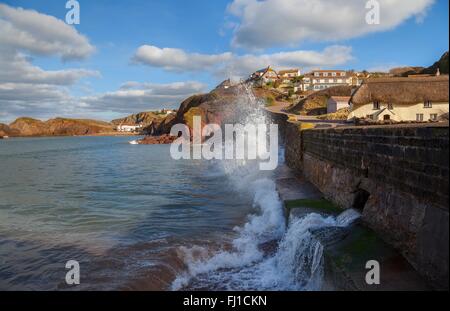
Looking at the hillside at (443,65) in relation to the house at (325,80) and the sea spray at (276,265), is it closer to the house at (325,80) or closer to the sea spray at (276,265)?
the sea spray at (276,265)

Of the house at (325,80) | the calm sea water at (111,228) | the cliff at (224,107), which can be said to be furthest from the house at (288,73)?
the calm sea water at (111,228)

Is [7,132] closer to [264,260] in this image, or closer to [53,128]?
[53,128]

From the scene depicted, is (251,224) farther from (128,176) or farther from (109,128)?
(109,128)

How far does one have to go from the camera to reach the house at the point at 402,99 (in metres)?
27.0

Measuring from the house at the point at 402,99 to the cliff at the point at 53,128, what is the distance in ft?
570

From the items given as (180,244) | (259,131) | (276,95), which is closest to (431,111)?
(259,131)

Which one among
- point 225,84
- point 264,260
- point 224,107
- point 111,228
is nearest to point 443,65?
point 264,260

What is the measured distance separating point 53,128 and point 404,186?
209092mm

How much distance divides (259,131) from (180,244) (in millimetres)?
27589

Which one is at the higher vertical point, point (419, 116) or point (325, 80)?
point (325, 80)

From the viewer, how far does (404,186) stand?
17.3 ft

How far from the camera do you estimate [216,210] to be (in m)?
12.7

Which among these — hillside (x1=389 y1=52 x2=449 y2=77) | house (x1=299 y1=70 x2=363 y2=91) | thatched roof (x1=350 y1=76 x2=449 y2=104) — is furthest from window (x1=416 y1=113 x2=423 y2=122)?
house (x1=299 y1=70 x2=363 y2=91)

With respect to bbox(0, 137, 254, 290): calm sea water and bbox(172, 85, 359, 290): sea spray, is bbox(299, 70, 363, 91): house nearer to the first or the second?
bbox(0, 137, 254, 290): calm sea water
